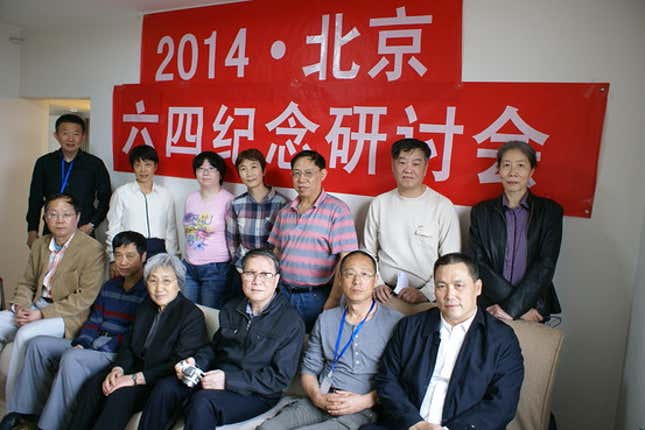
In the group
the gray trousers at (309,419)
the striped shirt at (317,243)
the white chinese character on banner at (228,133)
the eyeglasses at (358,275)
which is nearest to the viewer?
the gray trousers at (309,419)

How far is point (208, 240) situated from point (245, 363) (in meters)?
1.14

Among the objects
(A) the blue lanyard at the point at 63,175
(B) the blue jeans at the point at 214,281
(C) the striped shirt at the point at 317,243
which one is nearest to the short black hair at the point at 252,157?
(C) the striped shirt at the point at 317,243

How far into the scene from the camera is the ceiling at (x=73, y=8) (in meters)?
3.59

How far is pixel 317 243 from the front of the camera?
2584 mm

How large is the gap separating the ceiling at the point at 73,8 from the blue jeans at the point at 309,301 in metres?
2.06

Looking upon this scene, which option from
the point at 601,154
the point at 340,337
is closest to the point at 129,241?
the point at 340,337

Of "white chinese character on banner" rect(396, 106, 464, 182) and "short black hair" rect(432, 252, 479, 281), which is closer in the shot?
"short black hair" rect(432, 252, 479, 281)

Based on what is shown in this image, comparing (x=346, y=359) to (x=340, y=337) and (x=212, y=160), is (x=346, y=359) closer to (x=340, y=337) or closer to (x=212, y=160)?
(x=340, y=337)

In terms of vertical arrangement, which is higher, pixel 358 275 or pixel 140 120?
pixel 140 120

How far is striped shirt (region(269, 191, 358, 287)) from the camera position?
257 cm

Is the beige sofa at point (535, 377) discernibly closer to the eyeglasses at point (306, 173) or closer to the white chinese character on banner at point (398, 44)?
the eyeglasses at point (306, 173)

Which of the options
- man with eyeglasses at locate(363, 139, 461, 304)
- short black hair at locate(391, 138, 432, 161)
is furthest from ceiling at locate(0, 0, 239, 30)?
man with eyeglasses at locate(363, 139, 461, 304)

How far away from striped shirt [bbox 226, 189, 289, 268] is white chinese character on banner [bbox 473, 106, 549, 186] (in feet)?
3.72

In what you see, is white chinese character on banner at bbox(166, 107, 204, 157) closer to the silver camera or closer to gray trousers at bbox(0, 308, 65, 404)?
gray trousers at bbox(0, 308, 65, 404)
